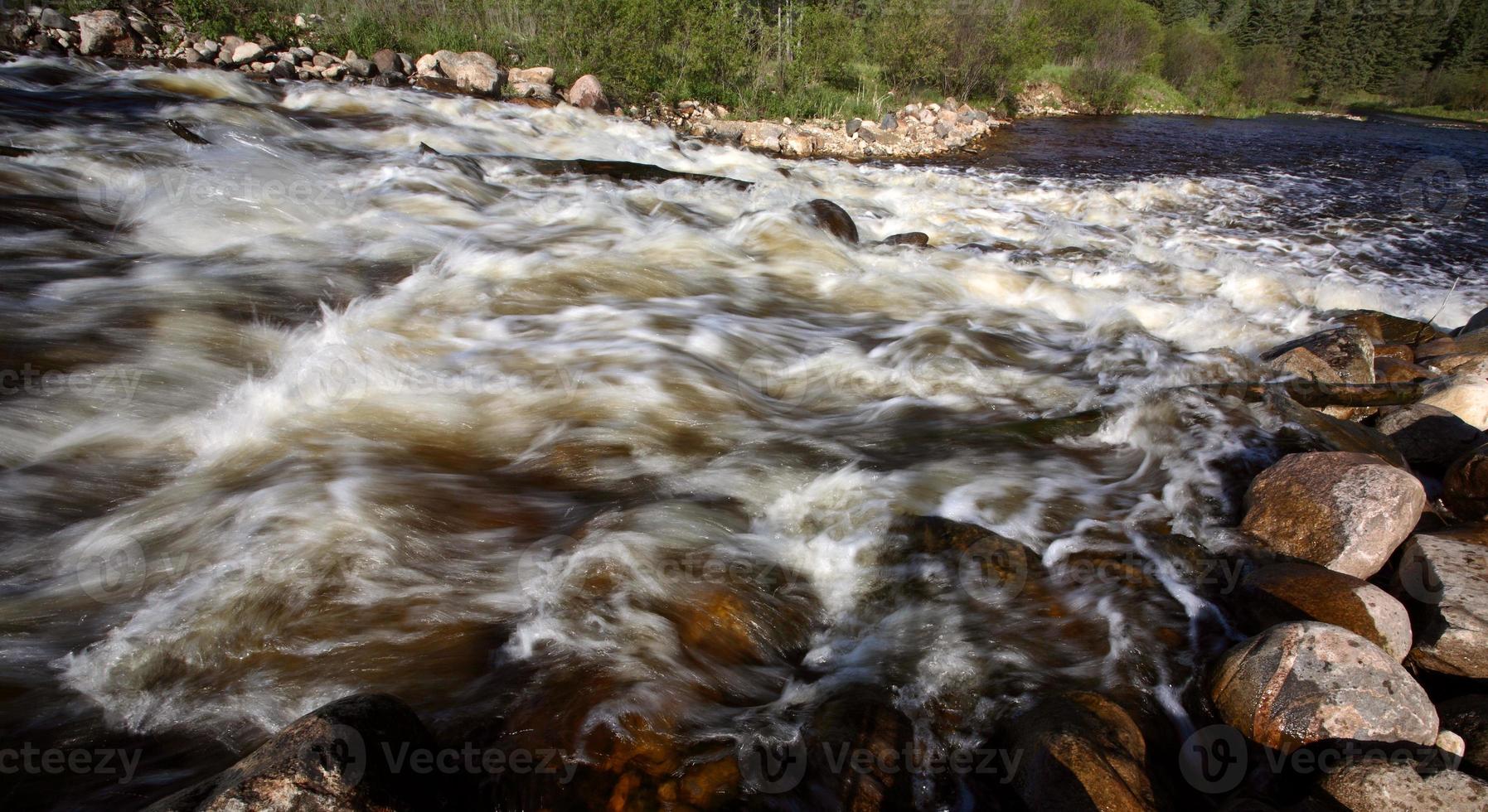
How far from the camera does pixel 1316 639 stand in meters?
2.36

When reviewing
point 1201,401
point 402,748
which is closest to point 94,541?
point 402,748

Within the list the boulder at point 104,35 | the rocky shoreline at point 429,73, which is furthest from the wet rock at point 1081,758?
the boulder at point 104,35

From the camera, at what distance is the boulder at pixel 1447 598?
2.63 metres

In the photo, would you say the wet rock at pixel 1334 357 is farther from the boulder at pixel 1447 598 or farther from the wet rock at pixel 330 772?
the wet rock at pixel 330 772

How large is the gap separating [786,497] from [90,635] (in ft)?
8.69

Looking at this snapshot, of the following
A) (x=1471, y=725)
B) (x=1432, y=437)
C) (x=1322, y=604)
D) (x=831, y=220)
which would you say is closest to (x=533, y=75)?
(x=831, y=220)

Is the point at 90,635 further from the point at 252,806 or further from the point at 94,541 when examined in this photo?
the point at 252,806

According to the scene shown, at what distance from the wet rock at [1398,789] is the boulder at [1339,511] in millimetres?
1126

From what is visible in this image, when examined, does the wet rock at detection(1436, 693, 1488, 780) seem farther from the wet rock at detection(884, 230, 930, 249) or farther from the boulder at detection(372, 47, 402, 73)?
the boulder at detection(372, 47, 402, 73)

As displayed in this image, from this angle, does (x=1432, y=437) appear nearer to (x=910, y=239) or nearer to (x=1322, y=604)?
(x=1322, y=604)

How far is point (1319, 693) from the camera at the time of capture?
2273 mm

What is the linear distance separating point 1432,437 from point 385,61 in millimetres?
A: 14958

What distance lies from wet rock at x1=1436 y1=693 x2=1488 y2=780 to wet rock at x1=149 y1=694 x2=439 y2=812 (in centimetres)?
306

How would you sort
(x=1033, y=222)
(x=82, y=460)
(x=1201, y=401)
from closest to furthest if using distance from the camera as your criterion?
(x=82, y=460)
(x=1201, y=401)
(x=1033, y=222)
